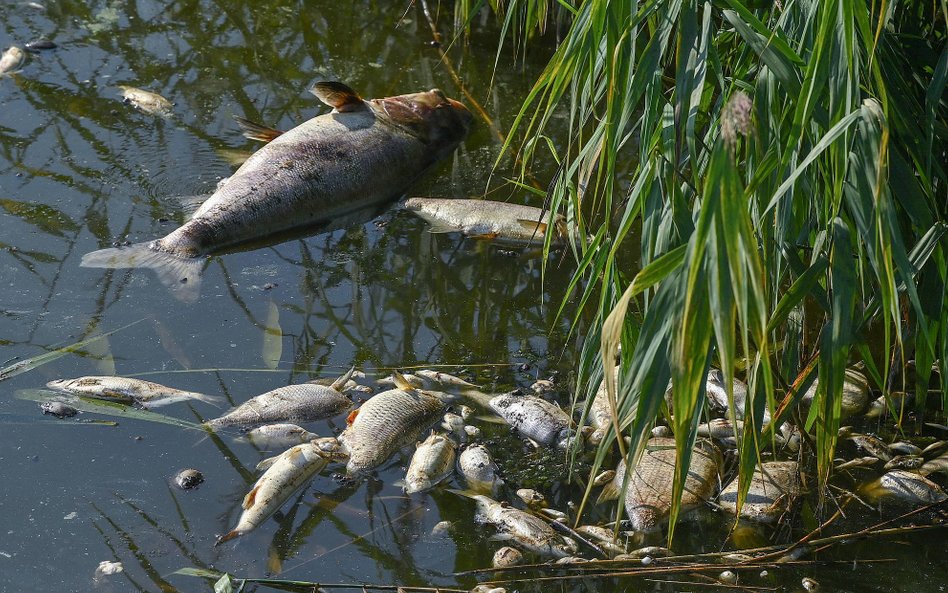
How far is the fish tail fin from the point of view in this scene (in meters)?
4.17

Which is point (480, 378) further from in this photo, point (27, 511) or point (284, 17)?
point (284, 17)

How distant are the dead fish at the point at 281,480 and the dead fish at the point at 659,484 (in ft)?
2.97

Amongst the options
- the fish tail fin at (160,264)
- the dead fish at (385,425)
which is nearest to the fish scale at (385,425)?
the dead fish at (385,425)

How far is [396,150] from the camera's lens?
5.27 m

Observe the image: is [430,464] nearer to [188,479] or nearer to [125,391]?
[188,479]

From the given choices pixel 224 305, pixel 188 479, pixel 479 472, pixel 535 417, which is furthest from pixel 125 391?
pixel 535 417

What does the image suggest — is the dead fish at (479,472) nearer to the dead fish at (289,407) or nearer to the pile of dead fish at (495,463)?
the pile of dead fish at (495,463)

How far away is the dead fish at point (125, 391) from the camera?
3.49 meters

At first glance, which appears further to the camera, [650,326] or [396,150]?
[396,150]

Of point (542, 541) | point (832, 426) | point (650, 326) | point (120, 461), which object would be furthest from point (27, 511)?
point (832, 426)

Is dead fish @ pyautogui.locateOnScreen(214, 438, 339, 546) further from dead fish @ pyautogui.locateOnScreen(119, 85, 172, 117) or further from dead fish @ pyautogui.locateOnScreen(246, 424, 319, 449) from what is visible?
dead fish @ pyautogui.locateOnScreen(119, 85, 172, 117)

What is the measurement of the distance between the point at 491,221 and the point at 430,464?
1684mm

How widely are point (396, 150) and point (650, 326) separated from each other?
3.31 m

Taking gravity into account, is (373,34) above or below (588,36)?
below
